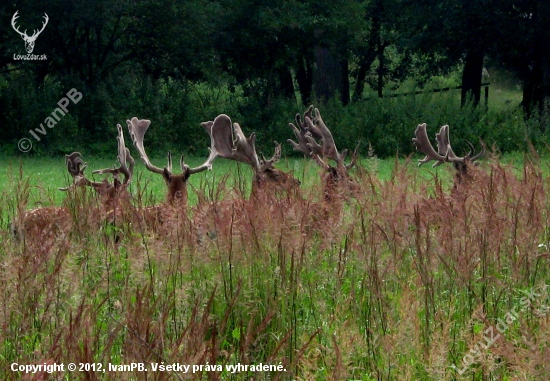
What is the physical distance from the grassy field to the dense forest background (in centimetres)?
1635

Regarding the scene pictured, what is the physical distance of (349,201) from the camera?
16.8ft

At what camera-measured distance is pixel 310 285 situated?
13.5 feet

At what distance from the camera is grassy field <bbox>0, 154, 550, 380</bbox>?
123 inches

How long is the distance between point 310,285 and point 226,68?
20.4 meters

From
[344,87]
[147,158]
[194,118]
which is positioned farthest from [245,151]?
[344,87]

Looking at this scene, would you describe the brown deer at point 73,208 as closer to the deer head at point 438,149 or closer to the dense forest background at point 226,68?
the deer head at point 438,149

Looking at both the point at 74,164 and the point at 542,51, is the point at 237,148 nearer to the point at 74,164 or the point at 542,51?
the point at 74,164

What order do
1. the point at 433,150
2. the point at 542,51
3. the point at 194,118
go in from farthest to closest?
the point at 542,51
the point at 194,118
the point at 433,150

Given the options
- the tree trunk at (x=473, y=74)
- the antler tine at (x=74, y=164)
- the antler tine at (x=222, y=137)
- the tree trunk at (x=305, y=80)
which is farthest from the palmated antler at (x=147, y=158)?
the tree trunk at (x=473, y=74)

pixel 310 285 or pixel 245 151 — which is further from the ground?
pixel 245 151

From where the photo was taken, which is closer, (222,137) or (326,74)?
(222,137)

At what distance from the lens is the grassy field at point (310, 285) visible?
3.13 m

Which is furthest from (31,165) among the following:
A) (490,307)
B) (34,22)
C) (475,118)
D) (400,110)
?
(490,307)

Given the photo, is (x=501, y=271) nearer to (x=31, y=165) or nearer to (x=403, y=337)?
(x=403, y=337)
